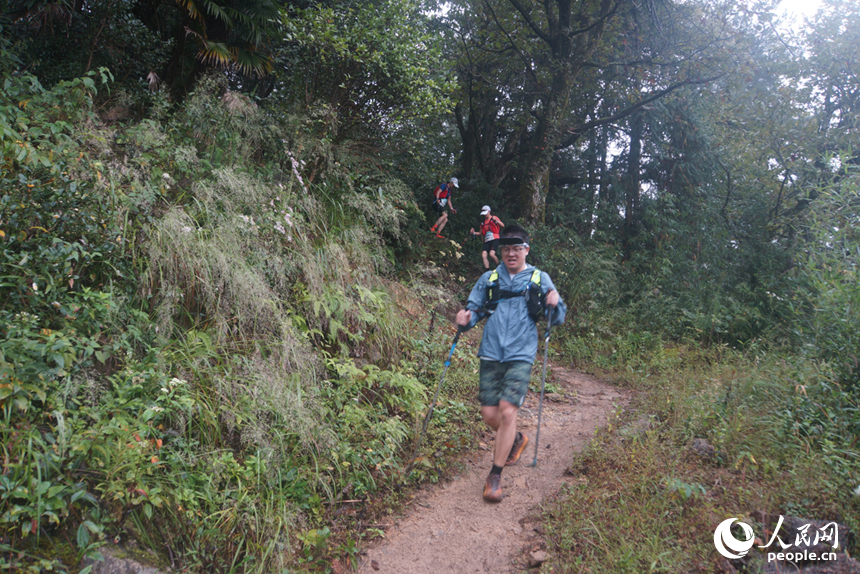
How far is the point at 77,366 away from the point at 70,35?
756 centimetres

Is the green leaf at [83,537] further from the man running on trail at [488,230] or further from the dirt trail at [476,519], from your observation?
the man running on trail at [488,230]

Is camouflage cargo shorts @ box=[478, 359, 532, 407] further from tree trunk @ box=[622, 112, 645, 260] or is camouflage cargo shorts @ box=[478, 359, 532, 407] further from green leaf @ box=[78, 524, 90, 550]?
tree trunk @ box=[622, 112, 645, 260]

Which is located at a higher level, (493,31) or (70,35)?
(493,31)

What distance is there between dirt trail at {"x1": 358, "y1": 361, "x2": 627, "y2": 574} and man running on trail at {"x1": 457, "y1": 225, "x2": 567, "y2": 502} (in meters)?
0.23

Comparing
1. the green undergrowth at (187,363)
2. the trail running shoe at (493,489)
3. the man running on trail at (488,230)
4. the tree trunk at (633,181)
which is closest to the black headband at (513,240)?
the green undergrowth at (187,363)

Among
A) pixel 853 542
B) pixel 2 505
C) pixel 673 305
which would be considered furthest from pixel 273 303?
pixel 673 305

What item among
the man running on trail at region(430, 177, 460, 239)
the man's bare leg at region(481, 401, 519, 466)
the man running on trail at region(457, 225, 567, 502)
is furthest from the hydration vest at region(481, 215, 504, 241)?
the man's bare leg at region(481, 401, 519, 466)

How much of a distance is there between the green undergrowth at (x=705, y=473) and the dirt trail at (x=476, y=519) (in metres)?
0.25

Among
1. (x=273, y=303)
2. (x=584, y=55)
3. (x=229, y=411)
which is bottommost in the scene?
(x=229, y=411)

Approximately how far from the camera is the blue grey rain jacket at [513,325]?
4.05m

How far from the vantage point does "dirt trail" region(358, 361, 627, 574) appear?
11.3 feet

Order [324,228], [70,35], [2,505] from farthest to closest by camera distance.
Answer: [70,35] → [324,228] → [2,505]

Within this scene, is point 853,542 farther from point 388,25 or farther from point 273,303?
point 388,25

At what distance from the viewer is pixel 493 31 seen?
13.6 m
